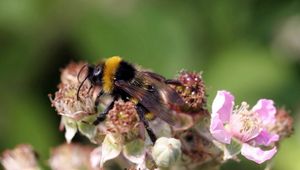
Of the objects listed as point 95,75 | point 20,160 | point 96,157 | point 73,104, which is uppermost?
point 95,75

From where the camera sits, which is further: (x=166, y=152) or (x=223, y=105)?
(x=223, y=105)

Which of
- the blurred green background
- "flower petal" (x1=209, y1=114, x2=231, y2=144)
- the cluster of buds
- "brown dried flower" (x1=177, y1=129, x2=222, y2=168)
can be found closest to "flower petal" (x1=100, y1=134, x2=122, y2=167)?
the cluster of buds

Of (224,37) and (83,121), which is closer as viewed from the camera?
(83,121)

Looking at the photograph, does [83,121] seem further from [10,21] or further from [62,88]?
[10,21]

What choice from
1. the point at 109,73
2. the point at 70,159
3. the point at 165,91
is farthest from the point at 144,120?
the point at 70,159

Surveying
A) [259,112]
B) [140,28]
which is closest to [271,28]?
[140,28]

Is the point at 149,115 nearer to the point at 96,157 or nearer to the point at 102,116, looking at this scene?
the point at 102,116

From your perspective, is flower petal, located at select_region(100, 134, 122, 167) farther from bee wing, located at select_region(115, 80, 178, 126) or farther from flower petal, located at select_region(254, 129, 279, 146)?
flower petal, located at select_region(254, 129, 279, 146)

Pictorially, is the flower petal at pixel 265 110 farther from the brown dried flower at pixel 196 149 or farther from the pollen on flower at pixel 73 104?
the pollen on flower at pixel 73 104
